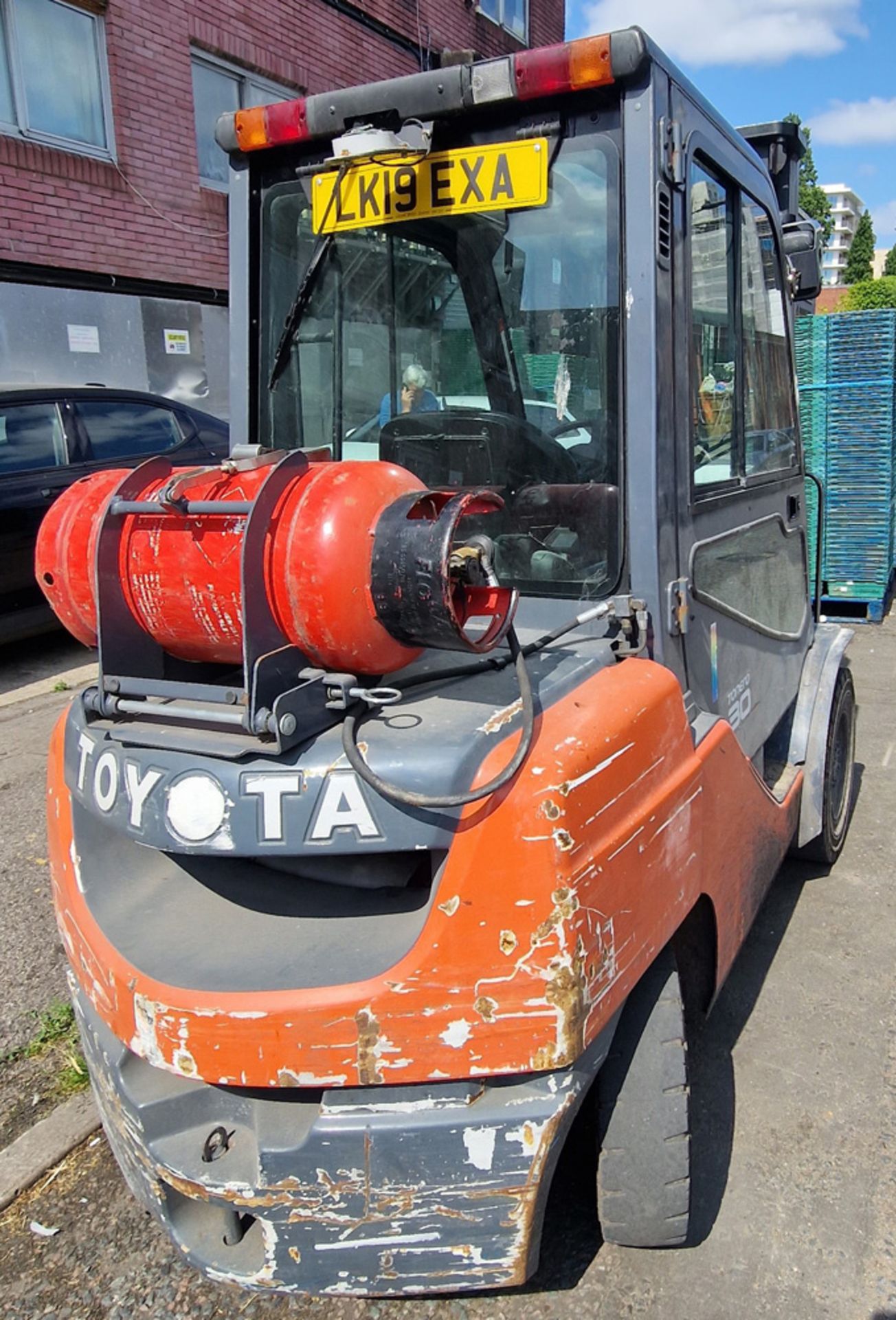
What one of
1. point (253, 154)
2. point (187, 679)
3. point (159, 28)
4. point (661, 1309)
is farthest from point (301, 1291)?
point (159, 28)

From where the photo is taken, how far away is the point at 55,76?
8.99 metres

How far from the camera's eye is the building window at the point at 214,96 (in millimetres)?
10352

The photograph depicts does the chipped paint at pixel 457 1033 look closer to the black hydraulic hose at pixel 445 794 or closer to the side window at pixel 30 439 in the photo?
the black hydraulic hose at pixel 445 794

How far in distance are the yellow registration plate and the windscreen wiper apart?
8 centimetres

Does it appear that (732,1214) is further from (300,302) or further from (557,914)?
(300,302)

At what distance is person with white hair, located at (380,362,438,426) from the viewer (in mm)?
2654

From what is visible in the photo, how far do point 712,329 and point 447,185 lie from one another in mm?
805

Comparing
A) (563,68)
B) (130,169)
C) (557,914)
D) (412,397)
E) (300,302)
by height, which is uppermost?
(130,169)

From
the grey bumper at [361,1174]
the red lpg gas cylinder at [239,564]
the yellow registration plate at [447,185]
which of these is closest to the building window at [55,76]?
the yellow registration plate at [447,185]

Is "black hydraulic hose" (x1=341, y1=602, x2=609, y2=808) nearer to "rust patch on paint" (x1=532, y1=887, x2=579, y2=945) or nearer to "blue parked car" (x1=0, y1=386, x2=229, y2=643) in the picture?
"rust patch on paint" (x1=532, y1=887, x2=579, y2=945)

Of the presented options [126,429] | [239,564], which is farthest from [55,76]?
[239,564]

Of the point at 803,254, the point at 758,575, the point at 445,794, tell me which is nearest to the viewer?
the point at 445,794

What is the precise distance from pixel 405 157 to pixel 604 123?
0.44m

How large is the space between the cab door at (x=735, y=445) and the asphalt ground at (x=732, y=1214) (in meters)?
0.87
